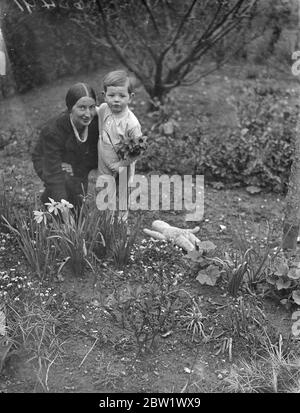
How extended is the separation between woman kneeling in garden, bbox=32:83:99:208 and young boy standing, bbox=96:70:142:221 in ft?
0.27

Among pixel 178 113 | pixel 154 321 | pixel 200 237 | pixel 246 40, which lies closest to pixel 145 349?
pixel 154 321

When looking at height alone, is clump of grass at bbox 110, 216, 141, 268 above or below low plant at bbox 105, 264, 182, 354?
above

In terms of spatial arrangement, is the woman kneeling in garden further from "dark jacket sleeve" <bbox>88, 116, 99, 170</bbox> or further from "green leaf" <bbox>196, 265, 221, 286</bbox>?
Answer: "green leaf" <bbox>196, 265, 221, 286</bbox>

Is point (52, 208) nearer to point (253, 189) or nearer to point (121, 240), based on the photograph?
point (121, 240)

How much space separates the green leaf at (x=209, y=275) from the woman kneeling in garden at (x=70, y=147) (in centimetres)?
91

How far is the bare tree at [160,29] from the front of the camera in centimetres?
595

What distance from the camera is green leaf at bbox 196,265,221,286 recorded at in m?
3.92

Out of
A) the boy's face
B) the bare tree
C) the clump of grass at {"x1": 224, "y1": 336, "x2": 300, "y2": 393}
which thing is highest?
the bare tree

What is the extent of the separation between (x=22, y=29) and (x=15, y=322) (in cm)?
316

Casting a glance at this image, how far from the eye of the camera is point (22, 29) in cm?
575

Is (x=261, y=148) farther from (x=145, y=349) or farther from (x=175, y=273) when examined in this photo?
(x=145, y=349)

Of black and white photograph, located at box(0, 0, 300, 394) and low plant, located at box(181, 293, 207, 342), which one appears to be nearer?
black and white photograph, located at box(0, 0, 300, 394)

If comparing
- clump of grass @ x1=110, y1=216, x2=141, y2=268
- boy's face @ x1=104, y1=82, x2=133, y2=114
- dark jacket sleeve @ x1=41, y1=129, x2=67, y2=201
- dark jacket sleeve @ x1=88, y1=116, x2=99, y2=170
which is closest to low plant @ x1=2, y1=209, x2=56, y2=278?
dark jacket sleeve @ x1=41, y1=129, x2=67, y2=201

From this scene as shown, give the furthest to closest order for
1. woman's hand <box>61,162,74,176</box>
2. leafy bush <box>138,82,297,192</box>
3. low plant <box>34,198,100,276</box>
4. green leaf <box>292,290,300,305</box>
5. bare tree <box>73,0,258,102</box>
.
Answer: bare tree <box>73,0,258,102</box> → leafy bush <box>138,82,297,192</box> → woman's hand <box>61,162,74,176</box> → low plant <box>34,198,100,276</box> → green leaf <box>292,290,300,305</box>
